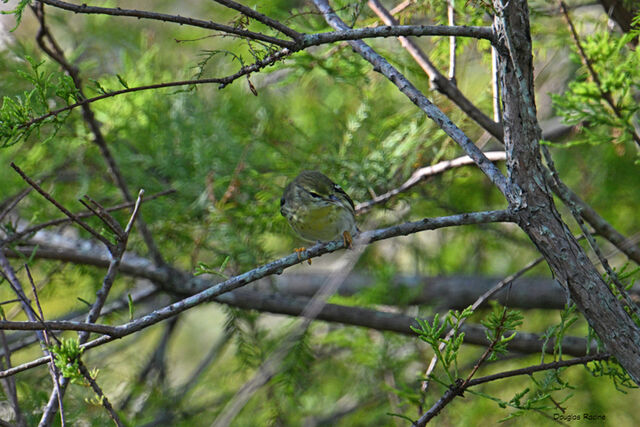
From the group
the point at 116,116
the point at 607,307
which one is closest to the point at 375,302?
the point at 116,116

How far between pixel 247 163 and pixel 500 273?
2350 mm

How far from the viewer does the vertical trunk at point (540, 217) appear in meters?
1.66

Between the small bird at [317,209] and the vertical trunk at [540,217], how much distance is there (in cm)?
112

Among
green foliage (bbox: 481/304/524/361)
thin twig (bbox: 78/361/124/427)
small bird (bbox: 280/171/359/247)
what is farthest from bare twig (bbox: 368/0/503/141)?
thin twig (bbox: 78/361/124/427)

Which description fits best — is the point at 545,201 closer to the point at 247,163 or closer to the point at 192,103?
the point at 247,163

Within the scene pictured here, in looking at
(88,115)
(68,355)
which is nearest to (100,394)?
(68,355)

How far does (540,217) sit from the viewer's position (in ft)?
5.49

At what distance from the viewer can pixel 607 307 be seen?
5.48 ft

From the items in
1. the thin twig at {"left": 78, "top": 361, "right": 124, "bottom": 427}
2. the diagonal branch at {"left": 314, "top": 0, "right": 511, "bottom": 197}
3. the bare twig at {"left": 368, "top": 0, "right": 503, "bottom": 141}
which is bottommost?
the thin twig at {"left": 78, "top": 361, "right": 124, "bottom": 427}

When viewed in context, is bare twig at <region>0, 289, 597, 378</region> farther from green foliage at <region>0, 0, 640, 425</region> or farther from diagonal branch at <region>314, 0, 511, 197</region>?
diagonal branch at <region>314, 0, 511, 197</region>

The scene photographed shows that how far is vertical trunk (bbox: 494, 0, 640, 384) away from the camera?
1658 mm

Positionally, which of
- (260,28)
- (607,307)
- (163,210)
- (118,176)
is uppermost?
(260,28)

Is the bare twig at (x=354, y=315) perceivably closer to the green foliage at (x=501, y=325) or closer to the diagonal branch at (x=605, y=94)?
the diagonal branch at (x=605, y=94)

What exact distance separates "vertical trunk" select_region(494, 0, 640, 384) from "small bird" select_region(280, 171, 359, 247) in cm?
112
